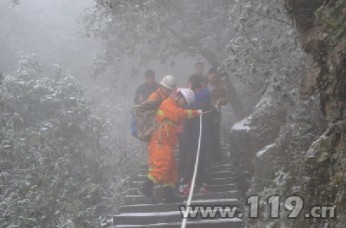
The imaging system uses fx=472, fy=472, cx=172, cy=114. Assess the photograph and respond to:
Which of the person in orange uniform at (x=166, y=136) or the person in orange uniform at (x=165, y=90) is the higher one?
the person in orange uniform at (x=165, y=90)

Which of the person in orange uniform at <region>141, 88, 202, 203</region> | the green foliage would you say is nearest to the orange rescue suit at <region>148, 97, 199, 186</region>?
the person in orange uniform at <region>141, 88, 202, 203</region>

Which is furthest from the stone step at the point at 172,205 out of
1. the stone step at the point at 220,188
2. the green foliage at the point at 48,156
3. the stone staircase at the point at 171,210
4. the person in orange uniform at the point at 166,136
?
the green foliage at the point at 48,156

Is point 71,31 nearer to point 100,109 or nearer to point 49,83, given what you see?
point 100,109

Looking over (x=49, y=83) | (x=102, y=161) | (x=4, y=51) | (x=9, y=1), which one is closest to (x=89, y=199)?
(x=102, y=161)

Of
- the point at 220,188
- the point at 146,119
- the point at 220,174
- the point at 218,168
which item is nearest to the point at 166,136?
the point at 146,119

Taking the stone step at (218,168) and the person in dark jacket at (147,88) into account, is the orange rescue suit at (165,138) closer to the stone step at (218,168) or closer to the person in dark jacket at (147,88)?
the stone step at (218,168)

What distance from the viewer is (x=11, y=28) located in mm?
24250

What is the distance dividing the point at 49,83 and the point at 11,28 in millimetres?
11709

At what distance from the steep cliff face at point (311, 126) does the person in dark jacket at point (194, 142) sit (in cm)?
109

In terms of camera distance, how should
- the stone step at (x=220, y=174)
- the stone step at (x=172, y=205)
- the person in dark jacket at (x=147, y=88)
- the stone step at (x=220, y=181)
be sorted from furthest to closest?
1. the person in dark jacket at (x=147, y=88)
2. the stone step at (x=220, y=174)
3. the stone step at (x=220, y=181)
4. the stone step at (x=172, y=205)

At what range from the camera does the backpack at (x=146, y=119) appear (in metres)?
7.67

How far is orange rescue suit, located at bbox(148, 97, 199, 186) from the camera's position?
747cm

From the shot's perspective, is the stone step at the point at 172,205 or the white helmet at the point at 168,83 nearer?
the stone step at the point at 172,205

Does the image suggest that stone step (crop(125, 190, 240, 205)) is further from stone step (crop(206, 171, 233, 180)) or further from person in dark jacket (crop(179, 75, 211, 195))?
stone step (crop(206, 171, 233, 180))
